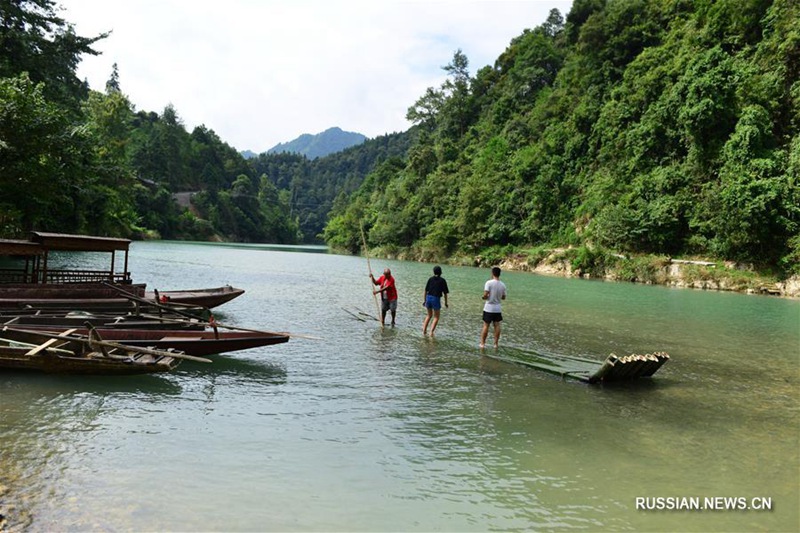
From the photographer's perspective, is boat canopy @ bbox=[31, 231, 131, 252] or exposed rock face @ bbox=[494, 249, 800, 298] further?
exposed rock face @ bbox=[494, 249, 800, 298]

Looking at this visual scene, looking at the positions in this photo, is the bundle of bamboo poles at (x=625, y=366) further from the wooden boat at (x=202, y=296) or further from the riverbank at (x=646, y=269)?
the riverbank at (x=646, y=269)

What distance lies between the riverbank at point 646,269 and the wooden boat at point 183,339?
1526 inches

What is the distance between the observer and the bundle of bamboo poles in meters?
10.6

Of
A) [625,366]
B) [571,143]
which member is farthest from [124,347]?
[571,143]

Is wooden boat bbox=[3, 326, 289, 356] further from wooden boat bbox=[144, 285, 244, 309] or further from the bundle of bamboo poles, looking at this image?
the bundle of bamboo poles

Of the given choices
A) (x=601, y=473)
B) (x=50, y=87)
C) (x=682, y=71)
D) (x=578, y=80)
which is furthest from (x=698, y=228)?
(x=50, y=87)

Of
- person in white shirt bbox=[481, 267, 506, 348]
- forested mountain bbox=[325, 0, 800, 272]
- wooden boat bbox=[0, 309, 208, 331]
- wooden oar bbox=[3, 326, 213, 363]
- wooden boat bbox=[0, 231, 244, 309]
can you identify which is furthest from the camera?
forested mountain bbox=[325, 0, 800, 272]

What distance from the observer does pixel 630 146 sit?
172 feet

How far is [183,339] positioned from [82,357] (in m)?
1.97

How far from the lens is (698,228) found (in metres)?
42.8

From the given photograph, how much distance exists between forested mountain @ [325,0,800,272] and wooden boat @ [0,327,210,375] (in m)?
27.5

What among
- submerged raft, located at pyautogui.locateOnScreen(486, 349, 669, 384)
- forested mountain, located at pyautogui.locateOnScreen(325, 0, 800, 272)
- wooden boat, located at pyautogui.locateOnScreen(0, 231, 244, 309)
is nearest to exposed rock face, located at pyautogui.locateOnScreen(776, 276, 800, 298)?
forested mountain, located at pyautogui.locateOnScreen(325, 0, 800, 272)

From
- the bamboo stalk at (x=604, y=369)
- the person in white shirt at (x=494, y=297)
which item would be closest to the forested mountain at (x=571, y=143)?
the person in white shirt at (x=494, y=297)

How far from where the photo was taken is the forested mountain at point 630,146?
1549 inches
